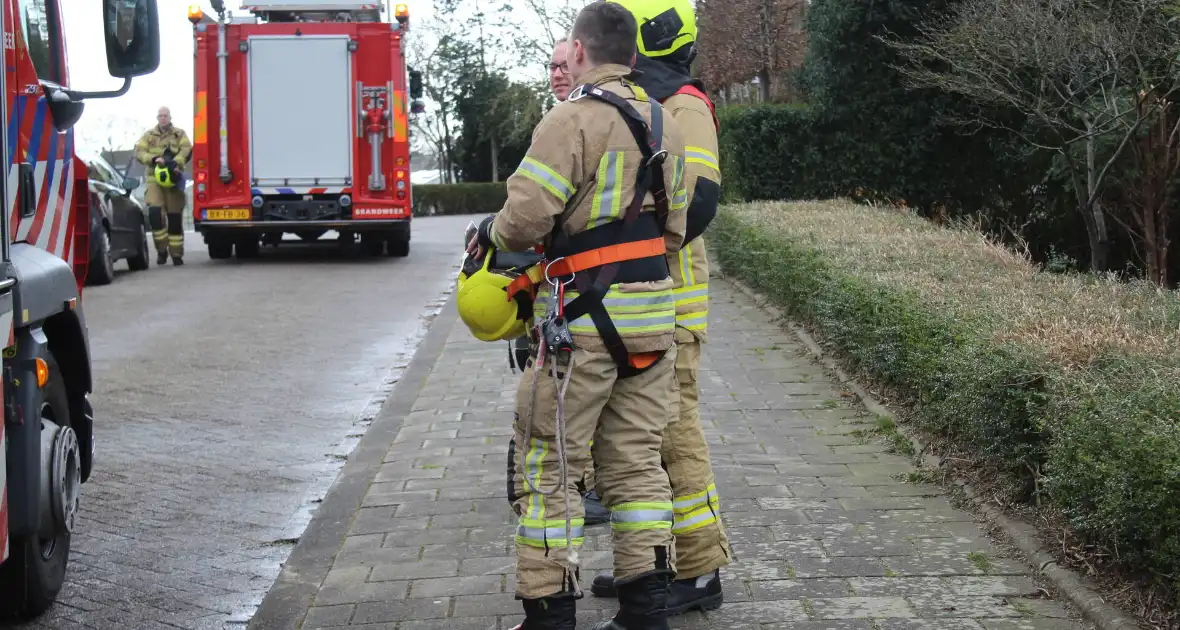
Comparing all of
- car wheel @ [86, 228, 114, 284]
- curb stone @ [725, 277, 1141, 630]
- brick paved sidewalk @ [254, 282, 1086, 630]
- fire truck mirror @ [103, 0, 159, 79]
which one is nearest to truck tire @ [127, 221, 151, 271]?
car wheel @ [86, 228, 114, 284]

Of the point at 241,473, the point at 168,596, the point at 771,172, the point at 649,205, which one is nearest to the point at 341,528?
the point at 168,596

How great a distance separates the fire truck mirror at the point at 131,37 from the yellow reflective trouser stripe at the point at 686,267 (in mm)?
2033

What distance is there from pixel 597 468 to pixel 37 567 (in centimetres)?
186

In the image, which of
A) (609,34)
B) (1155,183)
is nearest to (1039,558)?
(609,34)

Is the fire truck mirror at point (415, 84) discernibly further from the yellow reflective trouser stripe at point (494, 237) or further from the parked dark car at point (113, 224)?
the yellow reflective trouser stripe at point (494, 237)

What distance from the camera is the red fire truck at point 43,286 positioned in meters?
4.06

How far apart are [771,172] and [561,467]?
15393mm

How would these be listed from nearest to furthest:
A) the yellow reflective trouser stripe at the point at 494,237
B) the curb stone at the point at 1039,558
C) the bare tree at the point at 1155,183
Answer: the yellow reflective trouser stripe at the point at 494,237 → the curb stone at the point at 1039,558 → the bare tree at the point at 1155,183

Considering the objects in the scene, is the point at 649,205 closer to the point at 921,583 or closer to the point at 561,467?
the point at 561,467

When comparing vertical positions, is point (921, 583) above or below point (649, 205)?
below

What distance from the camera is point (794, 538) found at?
16.8ft

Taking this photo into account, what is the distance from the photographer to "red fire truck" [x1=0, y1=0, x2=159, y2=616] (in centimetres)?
406

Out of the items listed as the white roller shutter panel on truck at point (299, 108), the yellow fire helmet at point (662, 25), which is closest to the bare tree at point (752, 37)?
the white roller shutter panel on truck at point (299, 108)

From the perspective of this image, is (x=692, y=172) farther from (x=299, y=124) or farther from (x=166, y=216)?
(x=166, y=216)
